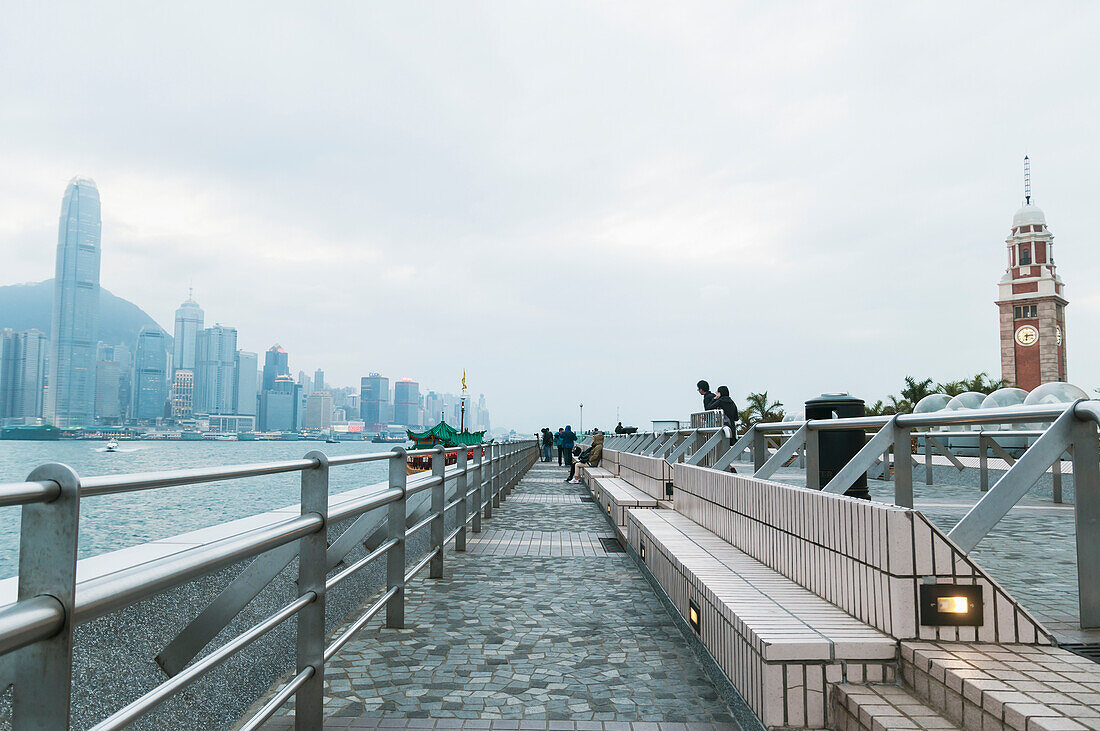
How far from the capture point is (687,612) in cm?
414

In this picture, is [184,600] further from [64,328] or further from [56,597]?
[64,328]

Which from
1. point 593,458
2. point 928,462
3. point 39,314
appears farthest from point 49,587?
point 39,314

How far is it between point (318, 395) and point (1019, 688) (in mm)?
158981

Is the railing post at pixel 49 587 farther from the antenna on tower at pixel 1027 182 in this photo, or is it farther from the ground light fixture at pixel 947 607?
the antenna on tower at pixel 1027 182

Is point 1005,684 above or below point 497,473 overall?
above

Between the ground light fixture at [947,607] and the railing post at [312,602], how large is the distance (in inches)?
90.8

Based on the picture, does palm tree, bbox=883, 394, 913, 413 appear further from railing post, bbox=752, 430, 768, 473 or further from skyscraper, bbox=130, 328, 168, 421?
skyscraper, bbox=130, 328, 168, 421

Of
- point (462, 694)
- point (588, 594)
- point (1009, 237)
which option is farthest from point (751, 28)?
point (1009, 237)

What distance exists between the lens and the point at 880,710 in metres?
2.30

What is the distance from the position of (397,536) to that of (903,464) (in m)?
2.92

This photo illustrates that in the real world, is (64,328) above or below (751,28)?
above

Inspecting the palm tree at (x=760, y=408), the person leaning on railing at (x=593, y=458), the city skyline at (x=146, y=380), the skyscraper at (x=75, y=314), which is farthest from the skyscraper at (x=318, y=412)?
the person leaning on railing at (x=593, y=458)

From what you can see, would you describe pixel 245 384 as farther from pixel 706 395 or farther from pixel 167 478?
pixel 167 478

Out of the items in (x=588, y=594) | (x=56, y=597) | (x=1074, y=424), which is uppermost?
(x=1074, y=424)
